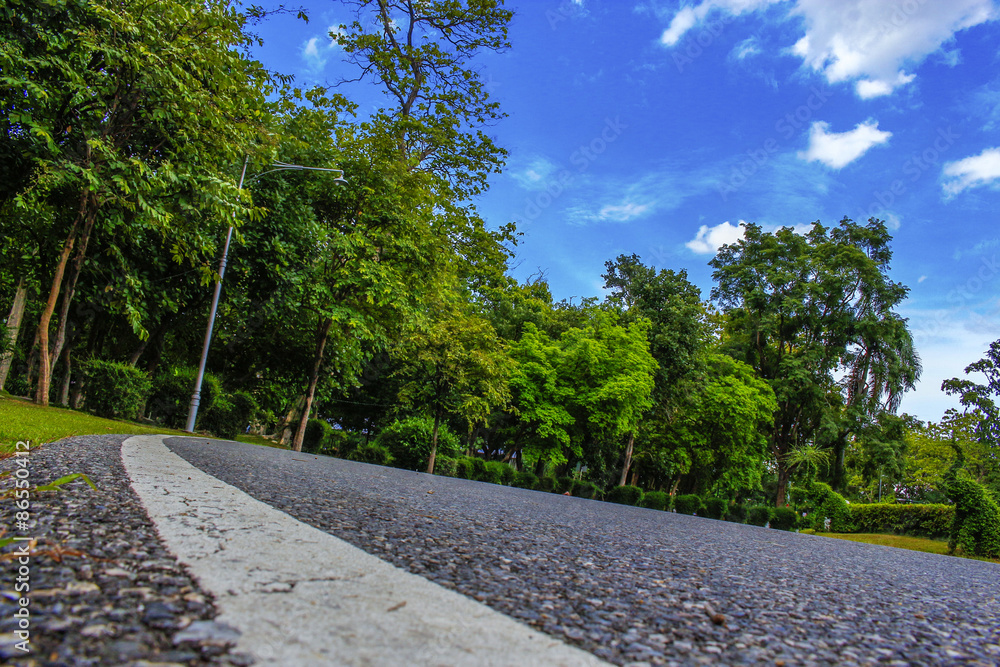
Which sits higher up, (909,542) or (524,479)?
(909,542)

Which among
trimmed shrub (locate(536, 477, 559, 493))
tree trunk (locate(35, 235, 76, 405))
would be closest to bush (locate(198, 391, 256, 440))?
tree trunk (locate(35, 235, 76, 405))

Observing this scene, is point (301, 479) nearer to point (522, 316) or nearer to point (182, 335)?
point (182, 335)

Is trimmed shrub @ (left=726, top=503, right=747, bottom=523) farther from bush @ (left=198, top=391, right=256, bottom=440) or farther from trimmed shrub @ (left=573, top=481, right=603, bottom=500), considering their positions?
bush @ (left=198, top=391, right=256, bottom=440)

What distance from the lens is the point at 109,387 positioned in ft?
37.7

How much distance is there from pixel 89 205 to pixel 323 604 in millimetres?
11268

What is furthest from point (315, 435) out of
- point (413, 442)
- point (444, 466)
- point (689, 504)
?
point (689, 504)

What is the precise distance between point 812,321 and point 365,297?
876 inches

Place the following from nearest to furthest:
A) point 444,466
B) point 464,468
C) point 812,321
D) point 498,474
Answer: point 444,466, point 464,468, point 498,474, point 812,321

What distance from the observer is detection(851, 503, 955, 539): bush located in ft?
62.0

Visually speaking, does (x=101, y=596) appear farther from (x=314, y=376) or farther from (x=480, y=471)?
(x=480, y=471)

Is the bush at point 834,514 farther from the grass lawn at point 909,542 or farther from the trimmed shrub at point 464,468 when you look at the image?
the trimmed shrub at point 464,468

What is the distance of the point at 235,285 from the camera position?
14.9 meters

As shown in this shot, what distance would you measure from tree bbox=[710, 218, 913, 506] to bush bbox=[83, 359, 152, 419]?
25479 mm

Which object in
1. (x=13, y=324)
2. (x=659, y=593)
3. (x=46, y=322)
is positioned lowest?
(x=659, y=593)
